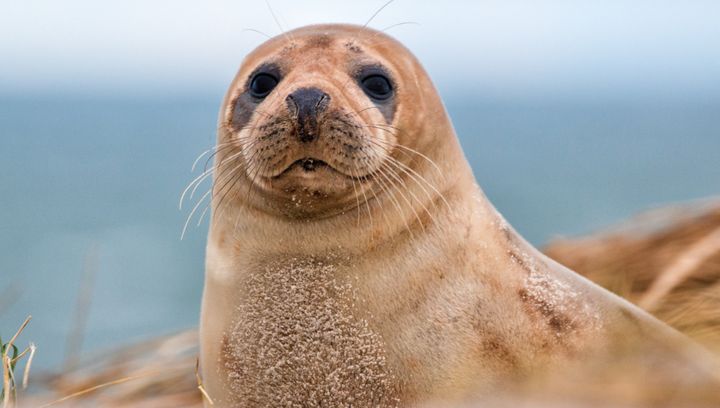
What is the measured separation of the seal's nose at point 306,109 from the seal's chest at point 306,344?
458 millimetres

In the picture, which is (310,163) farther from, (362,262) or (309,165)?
(362,262)

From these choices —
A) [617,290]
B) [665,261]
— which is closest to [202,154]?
[617,290]

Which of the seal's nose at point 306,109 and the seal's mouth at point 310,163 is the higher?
the seal's nose at point 306,109

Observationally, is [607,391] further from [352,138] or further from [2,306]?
[2,306]

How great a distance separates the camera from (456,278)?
10.5 ft

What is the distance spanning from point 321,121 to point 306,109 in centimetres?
6

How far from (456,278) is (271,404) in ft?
2.50

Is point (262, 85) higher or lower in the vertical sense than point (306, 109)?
higher

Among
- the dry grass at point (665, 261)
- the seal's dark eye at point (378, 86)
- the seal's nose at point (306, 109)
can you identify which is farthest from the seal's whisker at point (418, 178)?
the dry grass at point (665, 261)

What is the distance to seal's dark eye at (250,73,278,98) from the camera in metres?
3.38

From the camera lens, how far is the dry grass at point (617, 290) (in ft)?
14.3

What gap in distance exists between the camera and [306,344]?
313 cm

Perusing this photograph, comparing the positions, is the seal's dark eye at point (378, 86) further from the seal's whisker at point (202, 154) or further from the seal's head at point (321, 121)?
the seal's whisker at point (202, 154)

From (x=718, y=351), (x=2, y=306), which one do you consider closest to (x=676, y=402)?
(x=718, y=351)
